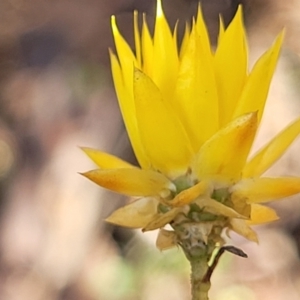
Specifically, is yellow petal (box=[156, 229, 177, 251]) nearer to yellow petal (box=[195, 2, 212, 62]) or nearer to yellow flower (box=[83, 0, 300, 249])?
yellow flower (box=[83, 0, 300, 249])

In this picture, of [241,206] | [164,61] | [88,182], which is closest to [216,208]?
[241,206]

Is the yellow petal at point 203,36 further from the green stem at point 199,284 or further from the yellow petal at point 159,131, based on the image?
the green stem at point 199,284

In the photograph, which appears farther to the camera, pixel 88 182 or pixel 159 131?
pixel 88 182

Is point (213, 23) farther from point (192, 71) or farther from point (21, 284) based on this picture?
point (192, 71)

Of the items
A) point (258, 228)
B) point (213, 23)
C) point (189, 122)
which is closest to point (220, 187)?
point (189, 122)

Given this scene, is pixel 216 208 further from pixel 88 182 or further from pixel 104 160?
pixel 88 182

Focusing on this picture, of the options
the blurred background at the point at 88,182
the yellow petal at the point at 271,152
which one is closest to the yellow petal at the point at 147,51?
the yellow petal at the point at 271,152

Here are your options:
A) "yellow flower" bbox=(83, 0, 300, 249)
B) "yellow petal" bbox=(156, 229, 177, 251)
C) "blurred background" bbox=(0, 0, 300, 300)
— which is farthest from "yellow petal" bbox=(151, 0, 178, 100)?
"blurred background" bbox=(0, 0, 300, 300)
